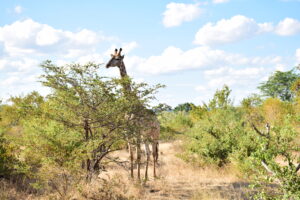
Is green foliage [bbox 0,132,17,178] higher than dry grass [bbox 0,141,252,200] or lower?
higher

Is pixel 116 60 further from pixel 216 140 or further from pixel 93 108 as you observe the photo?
pixel 216 140

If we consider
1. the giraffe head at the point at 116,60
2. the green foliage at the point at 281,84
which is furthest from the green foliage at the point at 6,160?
the green foliage at the point at 281,84

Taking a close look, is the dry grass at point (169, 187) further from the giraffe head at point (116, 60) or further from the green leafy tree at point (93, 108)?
the giraffe head at point (116, 60)

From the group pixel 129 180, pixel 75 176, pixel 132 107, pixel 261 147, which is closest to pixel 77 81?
pixel 132 107

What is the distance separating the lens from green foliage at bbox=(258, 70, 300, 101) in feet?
163

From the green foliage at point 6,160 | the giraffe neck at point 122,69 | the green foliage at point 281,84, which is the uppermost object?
the green foliage at point 281,84

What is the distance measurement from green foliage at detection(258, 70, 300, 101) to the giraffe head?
147ft

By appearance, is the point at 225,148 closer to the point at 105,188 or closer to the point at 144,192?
the point at 144,192

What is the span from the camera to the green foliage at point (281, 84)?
4959 cm

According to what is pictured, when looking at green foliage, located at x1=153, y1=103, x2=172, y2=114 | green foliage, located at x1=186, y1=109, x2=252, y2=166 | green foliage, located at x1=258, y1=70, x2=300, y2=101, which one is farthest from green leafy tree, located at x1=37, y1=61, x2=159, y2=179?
green foliage, located at x1=258, y1=70, x2=300, y2=101

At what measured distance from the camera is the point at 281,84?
1987 inches

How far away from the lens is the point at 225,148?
474 inches

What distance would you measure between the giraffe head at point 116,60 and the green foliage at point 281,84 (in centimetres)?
4479

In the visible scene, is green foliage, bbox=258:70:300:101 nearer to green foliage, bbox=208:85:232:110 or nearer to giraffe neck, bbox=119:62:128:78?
green foliage, bbox=208:85:232:110
